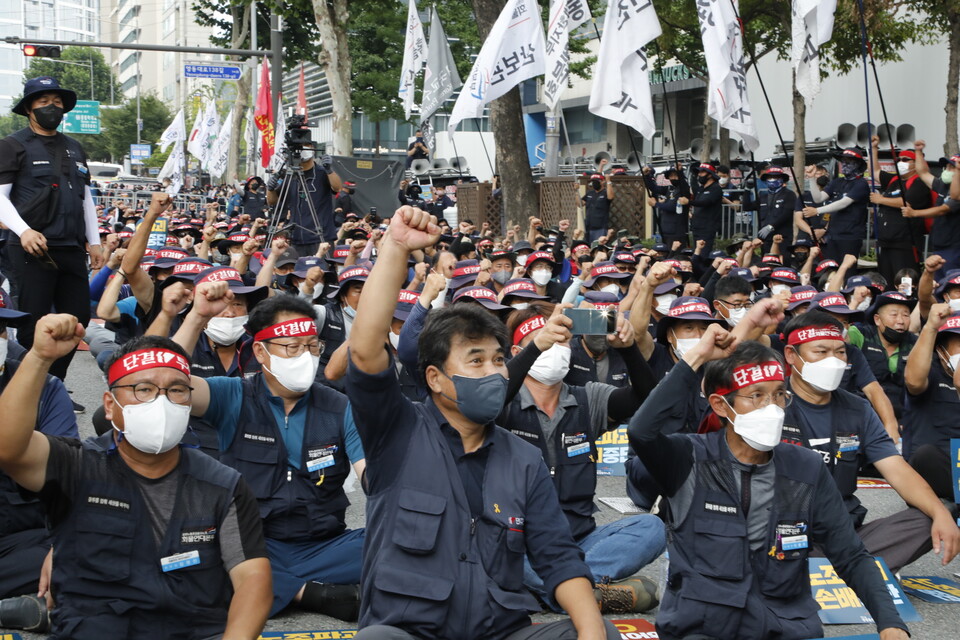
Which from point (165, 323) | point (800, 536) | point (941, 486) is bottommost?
point (941, 486)

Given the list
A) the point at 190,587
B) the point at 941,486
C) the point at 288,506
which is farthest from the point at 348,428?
the point at 941,486

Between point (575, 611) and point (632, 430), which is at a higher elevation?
point (632, 430)

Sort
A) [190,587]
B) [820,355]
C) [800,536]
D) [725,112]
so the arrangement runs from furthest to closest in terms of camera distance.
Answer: [725,112], [820,355], [800,536], [190,587]

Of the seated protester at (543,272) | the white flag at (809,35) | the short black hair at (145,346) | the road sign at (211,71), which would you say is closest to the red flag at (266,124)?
the road sign at (211,71)

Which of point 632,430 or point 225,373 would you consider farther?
point 225,373

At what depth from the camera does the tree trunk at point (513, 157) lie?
793 inches

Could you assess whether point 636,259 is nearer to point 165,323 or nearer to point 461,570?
point 165,323

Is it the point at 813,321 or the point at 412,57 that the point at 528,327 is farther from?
the point at 412,57

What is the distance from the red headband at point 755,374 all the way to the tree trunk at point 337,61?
2323 cm

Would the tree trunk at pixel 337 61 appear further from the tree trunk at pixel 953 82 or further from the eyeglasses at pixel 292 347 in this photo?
the eyeglasses at pixel 292 347

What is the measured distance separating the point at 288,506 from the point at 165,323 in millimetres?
1019

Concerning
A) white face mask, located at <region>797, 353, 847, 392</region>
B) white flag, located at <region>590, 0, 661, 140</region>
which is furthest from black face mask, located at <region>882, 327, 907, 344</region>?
white face mask, located at <region>797, 353, 847, 392</region>

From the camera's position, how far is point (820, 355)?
596 centimetres

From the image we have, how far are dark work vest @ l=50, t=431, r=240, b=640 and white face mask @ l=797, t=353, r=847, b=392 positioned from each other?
309 centimetres
